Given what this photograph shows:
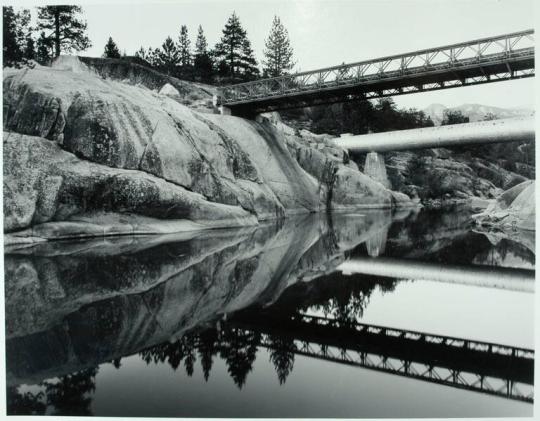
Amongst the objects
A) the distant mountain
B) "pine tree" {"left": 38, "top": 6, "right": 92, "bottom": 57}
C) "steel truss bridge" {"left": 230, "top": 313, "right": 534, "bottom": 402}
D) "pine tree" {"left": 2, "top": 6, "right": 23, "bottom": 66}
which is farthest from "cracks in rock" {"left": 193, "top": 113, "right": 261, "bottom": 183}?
"steel truss bridge" {"left": 230, "top": 313, "right": 534, "bottom": 402}

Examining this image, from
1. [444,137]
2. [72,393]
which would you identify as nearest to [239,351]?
[72,393]

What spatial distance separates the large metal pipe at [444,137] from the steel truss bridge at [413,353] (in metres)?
32.8

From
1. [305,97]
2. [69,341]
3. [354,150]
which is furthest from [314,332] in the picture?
[354,150]

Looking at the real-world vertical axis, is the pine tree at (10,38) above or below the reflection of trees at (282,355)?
above

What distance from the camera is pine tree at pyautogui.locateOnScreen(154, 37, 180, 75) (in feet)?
160

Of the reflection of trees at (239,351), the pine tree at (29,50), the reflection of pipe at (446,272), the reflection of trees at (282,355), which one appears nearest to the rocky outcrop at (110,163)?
the pine tree at (29,50)

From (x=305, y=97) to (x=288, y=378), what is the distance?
88.7ft

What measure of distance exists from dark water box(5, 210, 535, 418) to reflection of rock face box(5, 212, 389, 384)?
4 cm

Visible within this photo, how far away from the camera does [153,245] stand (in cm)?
1428

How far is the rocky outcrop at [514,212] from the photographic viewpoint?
2015 centimetres

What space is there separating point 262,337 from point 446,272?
22.9 feet

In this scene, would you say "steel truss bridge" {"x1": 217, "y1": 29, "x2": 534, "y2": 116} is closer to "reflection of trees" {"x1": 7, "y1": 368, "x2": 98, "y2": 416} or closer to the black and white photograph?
the black and white photograph

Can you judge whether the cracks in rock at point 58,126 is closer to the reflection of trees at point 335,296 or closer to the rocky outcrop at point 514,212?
the reflection of trees at point 335,296

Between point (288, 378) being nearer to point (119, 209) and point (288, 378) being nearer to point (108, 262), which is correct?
point (108, 262)
